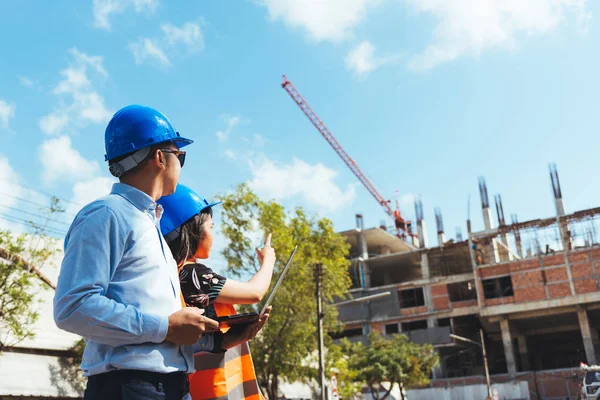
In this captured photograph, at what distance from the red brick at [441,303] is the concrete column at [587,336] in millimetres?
7545

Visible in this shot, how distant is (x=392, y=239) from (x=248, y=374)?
4076cm

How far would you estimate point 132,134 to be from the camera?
1.59m

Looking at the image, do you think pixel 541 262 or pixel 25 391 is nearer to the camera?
pixel 25 391

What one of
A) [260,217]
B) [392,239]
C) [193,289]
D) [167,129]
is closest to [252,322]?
[193,289]

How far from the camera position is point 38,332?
1298 cm

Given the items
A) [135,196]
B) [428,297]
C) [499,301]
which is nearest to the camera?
[135,196]

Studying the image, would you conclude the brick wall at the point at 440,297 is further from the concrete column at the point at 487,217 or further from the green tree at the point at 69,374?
the green tree at the point at 69,374

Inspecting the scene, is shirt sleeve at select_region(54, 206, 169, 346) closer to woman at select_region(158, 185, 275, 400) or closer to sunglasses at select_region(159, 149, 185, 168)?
sunglasses at select_region(159, 149, 185, 168)

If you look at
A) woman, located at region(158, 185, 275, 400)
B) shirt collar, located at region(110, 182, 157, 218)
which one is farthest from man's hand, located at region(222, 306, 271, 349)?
shirt collar, located at region(110, 182, 157, 218)

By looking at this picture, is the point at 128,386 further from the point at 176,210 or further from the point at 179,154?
the point at 176,210

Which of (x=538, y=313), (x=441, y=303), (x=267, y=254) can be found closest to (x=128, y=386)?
(x=267, y=254)

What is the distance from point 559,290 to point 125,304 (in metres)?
33.2

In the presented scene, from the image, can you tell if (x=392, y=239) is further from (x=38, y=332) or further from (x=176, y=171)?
(x=176, y=171)

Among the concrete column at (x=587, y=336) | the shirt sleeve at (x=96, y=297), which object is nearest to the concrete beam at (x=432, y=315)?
the concrete column at (x=587, y=336)
